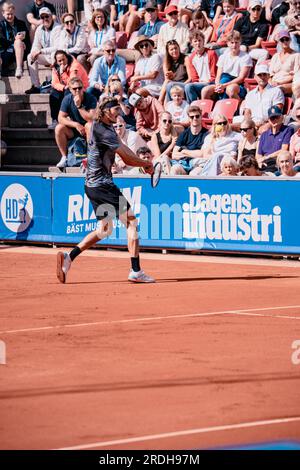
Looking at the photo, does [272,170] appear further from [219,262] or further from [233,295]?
[233,295]

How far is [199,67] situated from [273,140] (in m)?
3.47

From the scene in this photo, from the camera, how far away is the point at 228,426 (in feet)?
21.8

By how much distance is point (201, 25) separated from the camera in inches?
832

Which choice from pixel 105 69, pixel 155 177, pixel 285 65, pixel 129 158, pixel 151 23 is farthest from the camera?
pixel 151 23

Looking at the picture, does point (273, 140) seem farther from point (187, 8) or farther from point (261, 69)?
point (187, 8)

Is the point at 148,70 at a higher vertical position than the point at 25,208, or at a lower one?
higher

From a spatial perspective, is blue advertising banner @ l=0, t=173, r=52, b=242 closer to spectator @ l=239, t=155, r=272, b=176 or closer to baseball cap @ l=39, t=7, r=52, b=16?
spectator @ l=239, t=155, r=272, b=176

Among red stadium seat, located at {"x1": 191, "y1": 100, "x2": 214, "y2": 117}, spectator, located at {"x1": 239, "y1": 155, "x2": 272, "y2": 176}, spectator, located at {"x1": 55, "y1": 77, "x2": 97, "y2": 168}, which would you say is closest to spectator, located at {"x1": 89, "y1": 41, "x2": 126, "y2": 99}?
spectator, located at {"x1": 55, "y1": 77, "x2": 97, "y2": 168}

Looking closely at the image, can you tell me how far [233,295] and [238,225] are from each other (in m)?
3.90

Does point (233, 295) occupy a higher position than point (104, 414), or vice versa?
point (104, 414)

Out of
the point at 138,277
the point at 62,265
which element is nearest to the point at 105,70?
the point at 62,265

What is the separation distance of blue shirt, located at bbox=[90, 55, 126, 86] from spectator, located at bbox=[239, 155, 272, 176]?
554 cm

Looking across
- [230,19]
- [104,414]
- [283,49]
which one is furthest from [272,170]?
[104,414]

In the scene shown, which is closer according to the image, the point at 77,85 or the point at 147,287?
the point at 147,287
